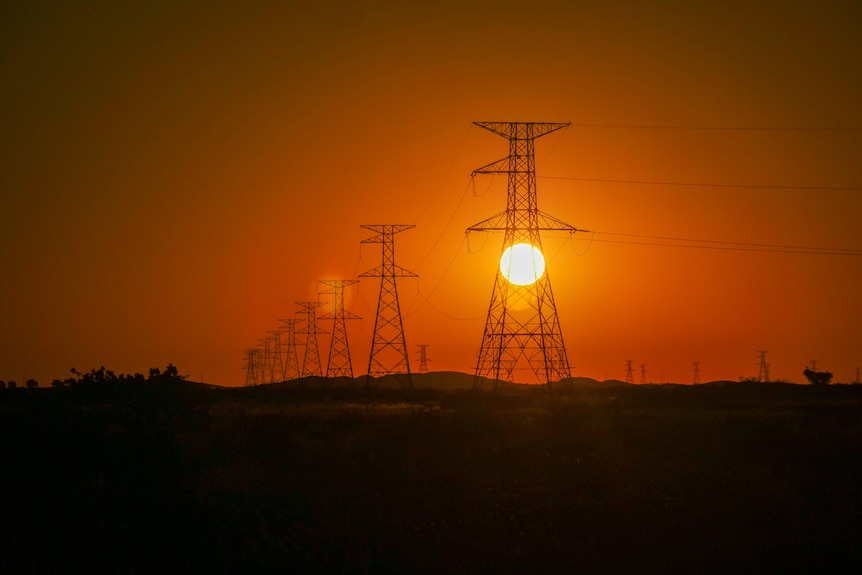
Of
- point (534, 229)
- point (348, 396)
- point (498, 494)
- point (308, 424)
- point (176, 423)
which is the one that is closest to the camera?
point (498, 494)

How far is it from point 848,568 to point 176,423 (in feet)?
88.3

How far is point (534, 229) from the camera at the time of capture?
57.6 meters

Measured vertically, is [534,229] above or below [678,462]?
above

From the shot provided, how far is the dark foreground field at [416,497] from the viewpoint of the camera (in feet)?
56.4

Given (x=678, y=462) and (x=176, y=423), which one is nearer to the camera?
(x=678, y=462)

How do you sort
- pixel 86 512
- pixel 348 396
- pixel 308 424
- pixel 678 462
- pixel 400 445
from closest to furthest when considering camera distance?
pixel 86 512
pixel 678 462
pixel 400 445
pixel 308 424
pixel 348 396

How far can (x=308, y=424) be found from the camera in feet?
135

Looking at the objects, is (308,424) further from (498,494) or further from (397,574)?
(397,574)

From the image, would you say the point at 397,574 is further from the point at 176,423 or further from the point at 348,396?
the point at 348,396

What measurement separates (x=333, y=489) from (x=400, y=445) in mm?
8477

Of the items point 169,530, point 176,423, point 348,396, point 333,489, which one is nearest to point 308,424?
point 176,423

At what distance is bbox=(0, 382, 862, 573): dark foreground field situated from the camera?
17.2 meters

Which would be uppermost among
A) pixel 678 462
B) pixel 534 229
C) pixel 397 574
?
pixel 534 229

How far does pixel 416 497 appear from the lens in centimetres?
2245
